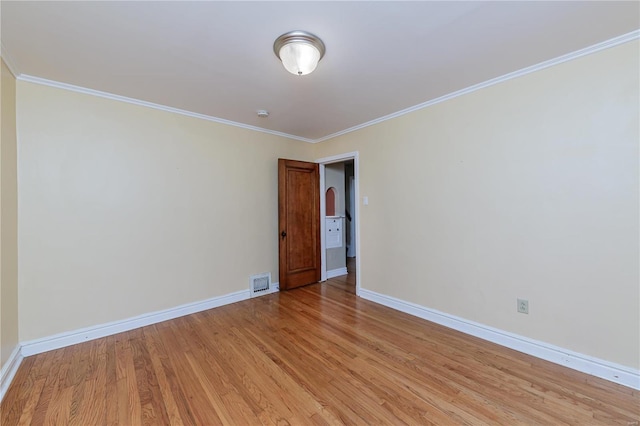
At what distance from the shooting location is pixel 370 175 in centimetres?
368

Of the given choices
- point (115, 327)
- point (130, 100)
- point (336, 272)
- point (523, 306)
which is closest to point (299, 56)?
point (130, 100)

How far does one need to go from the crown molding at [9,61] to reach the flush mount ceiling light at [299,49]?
2.02m

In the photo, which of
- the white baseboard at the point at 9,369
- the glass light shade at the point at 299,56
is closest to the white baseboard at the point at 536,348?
the glass light shade at the point at 299,56

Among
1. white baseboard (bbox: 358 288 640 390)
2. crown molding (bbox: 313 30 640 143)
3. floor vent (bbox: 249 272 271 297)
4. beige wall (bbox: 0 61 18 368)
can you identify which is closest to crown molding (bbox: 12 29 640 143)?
crown molding (bbox: 313 30 640 143)

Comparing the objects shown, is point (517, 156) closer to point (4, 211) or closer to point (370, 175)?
point (370, 175)

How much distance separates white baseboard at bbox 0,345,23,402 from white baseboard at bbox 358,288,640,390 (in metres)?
3.56

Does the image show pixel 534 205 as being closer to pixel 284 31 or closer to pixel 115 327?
pixel 284 31

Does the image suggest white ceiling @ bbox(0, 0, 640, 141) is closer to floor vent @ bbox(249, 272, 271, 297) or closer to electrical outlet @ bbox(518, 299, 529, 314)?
electrical outlet @ bbox(518, 299, 529, 314)

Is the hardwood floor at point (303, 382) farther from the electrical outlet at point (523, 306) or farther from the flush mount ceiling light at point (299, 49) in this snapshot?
the flush mount ceiling light at point (299, 49)

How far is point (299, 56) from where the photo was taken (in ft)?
6.15

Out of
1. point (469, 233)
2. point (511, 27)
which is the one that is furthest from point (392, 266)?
point (511, 27)

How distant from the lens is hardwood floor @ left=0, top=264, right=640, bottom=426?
5.36 feet

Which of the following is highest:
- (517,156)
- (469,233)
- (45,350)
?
(517,156)

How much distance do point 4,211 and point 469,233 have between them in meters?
4.06
